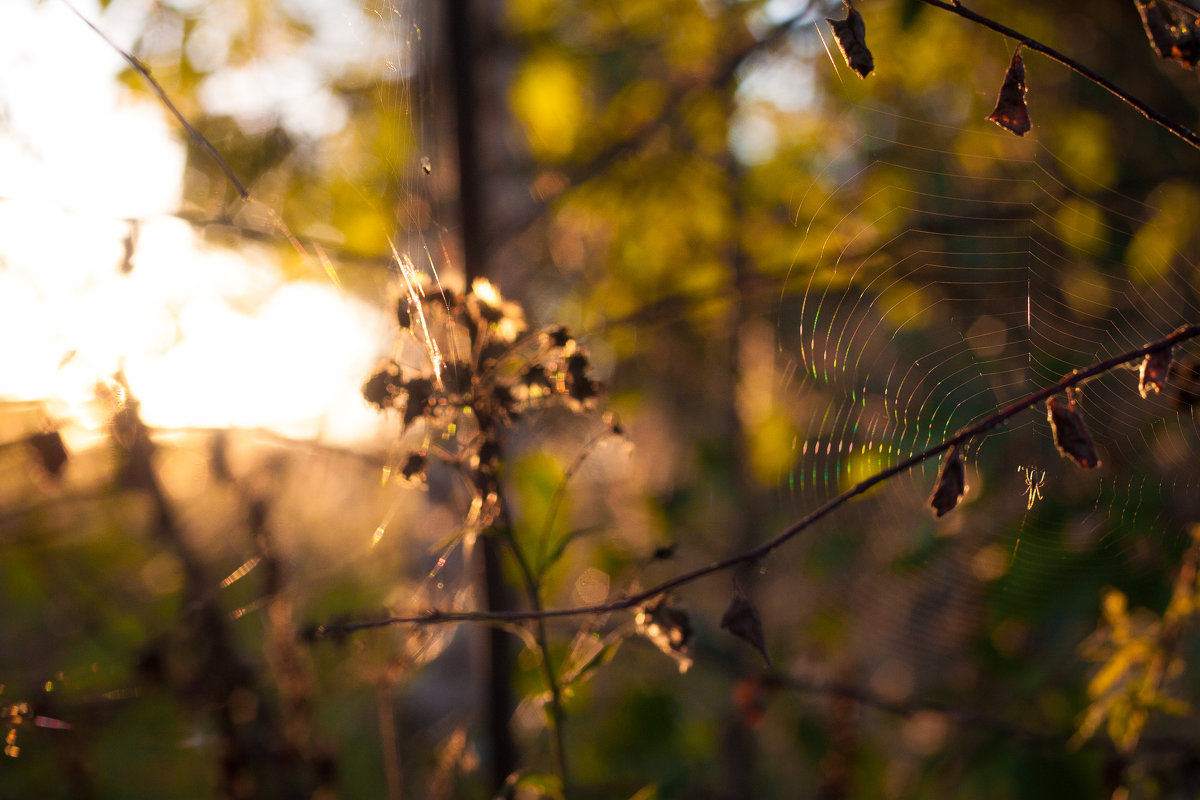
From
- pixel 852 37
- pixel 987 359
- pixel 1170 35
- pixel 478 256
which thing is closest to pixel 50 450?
pixel 478 256

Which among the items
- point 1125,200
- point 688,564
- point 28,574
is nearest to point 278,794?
point 28,574

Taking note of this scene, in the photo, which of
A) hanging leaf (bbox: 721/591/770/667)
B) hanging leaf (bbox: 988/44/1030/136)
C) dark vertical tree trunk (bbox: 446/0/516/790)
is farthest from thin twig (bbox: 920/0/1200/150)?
dark vertical tree trunk (bbox: 446/0/516/790)

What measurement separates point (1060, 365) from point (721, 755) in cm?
222

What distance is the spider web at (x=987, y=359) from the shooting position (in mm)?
1693

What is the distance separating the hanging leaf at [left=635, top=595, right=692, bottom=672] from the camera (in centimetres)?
73

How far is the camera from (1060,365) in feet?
6.04

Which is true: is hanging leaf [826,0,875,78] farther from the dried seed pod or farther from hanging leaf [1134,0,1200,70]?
the dried seed pod

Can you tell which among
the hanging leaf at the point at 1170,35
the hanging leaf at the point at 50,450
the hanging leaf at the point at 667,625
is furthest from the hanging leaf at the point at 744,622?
the hanging leaf at the point at 50,450

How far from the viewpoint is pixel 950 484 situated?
0.62 metres

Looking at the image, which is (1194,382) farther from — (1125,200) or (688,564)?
(688,564)

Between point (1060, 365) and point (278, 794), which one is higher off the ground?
point (1060, 365)

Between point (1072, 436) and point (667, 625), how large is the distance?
1.29 ft

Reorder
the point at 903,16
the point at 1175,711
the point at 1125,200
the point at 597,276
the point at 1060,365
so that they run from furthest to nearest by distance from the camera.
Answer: the point at 597,276 → the point at 1125,200 → the point at 1060,365 → the point at 903,16 → the point at 1175,711

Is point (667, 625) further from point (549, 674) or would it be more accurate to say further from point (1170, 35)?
point (1170, 35)
